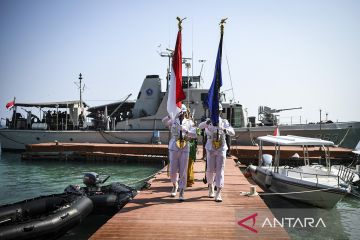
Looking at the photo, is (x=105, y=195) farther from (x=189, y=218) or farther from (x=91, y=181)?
(x=189, y=218)

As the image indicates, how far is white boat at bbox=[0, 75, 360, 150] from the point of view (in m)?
20.7

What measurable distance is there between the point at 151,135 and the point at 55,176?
8.80m

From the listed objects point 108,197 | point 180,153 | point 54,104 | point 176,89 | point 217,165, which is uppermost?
point 54,104

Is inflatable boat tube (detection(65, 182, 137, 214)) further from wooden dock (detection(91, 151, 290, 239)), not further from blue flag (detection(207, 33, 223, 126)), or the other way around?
blue flag (detection(207, 33, 223, 126))

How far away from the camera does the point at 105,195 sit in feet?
26.4

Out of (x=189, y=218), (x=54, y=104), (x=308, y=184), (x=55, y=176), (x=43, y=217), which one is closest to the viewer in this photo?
(x=189, y=218)

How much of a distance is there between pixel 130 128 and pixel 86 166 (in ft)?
20.0

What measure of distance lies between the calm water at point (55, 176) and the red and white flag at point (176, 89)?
135 inches

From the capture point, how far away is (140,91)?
2558 cm

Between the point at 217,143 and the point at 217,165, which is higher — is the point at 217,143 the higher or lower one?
the higher one

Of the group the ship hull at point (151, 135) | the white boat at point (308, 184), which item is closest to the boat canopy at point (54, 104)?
the ship hull at point (151, 135)

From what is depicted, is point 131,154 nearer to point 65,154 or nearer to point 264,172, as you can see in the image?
point 65,154

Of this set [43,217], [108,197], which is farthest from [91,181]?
[43,217]

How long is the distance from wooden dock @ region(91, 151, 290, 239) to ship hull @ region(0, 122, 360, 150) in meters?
14.3
